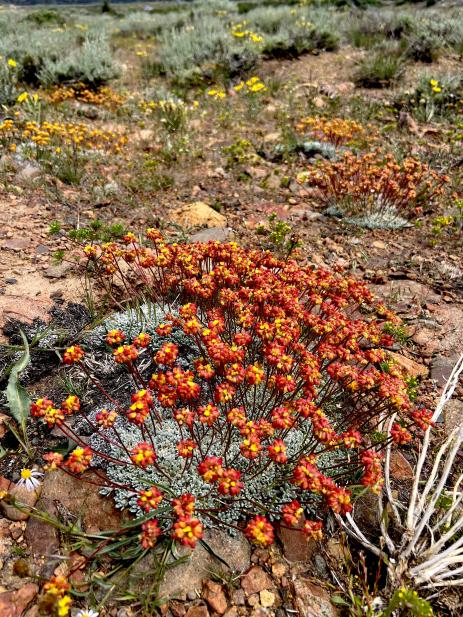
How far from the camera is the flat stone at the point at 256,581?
2.49 metres

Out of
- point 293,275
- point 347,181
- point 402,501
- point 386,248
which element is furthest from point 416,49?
point 402,501

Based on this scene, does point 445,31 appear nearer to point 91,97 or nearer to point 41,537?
point 91,97

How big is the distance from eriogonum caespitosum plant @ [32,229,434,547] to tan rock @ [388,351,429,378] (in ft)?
0.92

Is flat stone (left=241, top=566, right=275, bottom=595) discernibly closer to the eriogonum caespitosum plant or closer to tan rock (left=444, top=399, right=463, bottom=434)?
the eriogonum caespitosum plant

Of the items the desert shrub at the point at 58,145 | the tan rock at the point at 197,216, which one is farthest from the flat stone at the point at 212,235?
the desert shrub at the point at 58,145

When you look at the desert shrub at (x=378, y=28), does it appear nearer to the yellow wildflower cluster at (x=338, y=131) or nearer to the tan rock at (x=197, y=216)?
the yellow wildflower cluster at (x=338, y=131)

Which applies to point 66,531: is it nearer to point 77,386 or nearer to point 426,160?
point 77,386

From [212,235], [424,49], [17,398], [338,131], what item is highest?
→ [424,49]

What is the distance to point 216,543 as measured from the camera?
8.64 ft

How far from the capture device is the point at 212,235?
18.1ft

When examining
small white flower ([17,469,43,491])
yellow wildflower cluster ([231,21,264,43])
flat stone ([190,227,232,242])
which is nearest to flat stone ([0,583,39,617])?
small white flower ([17,469,43,491])

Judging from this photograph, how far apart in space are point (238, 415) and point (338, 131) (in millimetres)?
5937

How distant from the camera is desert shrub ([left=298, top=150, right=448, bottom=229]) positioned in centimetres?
572

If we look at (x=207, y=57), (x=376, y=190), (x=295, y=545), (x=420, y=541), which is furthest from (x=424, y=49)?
(x=295, y=545)
